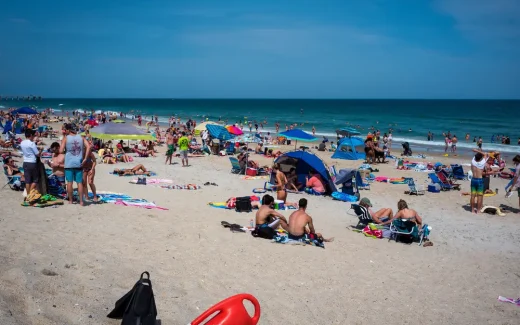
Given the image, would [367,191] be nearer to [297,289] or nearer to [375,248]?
[375,248]

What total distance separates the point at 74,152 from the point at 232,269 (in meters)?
3.80

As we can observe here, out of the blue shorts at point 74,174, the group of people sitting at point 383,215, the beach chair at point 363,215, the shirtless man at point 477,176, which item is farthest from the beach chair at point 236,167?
the blue shorts at point 74,174

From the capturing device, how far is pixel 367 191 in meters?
12.7

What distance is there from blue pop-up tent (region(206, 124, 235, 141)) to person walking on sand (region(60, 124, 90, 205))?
41.0 feet

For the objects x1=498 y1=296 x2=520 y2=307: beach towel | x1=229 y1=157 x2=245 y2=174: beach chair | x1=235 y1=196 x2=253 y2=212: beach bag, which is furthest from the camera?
x1=229 y1=157 x2=245 y2=174: beach chair

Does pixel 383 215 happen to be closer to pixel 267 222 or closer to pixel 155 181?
pixel 267 222

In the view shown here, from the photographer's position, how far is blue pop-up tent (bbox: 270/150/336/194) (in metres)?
11.7

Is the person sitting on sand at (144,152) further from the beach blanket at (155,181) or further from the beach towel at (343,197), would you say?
the beach towel at (343,197)

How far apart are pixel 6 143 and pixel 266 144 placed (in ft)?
46.0

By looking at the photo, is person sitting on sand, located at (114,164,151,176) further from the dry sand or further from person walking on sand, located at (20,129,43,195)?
person walking on sand, located at (20,129,43,195)

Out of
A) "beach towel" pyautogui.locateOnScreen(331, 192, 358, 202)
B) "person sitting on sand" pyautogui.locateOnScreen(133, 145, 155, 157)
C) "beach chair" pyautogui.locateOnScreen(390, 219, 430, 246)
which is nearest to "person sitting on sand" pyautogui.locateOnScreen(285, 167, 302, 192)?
"beach towel" pyautogui.locateOnScreen(331, 192, 358, 202)

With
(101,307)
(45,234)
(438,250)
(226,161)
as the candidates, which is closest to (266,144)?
(226,161)

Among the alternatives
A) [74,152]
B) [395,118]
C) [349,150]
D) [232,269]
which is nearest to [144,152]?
[349,150]

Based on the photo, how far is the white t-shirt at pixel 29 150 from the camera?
737 centimetres
